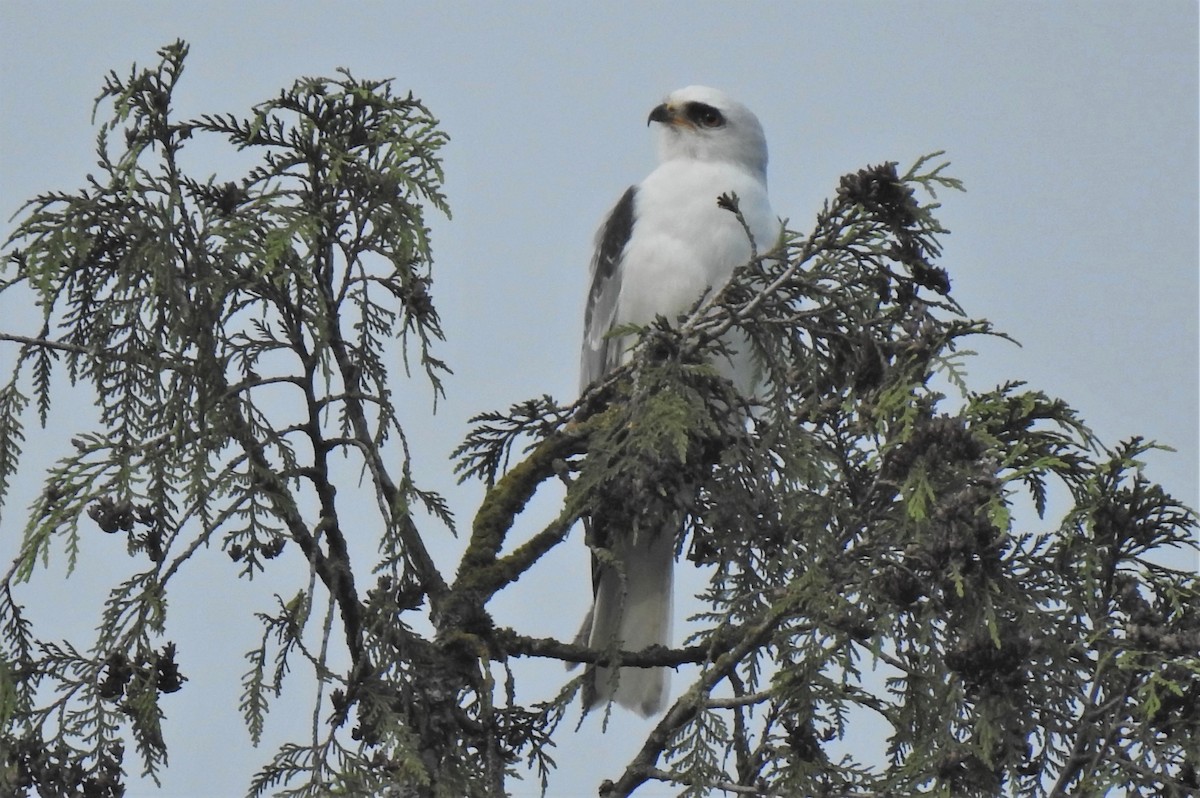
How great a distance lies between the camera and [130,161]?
3.49 metres

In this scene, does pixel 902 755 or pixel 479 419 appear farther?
pixel 479 419

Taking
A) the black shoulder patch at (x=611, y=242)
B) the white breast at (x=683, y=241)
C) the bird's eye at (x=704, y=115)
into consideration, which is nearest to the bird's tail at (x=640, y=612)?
the white breast at (x=683, y=241)

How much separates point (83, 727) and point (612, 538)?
4.47 ft

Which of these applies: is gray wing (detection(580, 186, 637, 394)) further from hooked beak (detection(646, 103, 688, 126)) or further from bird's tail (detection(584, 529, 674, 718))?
bird's tail (detection(584, 529, 674, 718))

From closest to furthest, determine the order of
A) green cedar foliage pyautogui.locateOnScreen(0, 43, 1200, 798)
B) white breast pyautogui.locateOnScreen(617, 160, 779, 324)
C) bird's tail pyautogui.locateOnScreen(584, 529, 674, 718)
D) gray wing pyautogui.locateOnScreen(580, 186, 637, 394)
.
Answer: green cedar foliage pyautogui.locateOnScreen(0, 43, 1200, 798) → bird's tail pyautogui.locateOnScreen(584, 529, 674, 718) → white breast pyautogui.locateOnScreen(617, 160, 779, 324) → gray wing pyautogui.locateOnScreen(580, 186, 637, 394)

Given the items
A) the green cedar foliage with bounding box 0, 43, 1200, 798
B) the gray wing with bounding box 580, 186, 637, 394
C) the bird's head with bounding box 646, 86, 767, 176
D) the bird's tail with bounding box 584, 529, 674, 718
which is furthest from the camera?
the bird's head with bounding box 646, 86, 767, 176

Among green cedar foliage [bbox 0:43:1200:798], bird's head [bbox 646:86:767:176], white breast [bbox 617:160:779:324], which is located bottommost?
green cedar foliage [bbox 0:43:1200:798]

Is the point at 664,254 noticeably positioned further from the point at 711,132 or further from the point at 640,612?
the point at 640,612

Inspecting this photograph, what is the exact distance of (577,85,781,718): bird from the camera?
5691 mm

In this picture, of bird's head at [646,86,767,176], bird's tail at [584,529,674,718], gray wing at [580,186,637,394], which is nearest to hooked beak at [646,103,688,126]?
bird's head at [646,86,767,176]

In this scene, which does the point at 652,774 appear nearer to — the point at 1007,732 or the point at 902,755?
the point at 902,755

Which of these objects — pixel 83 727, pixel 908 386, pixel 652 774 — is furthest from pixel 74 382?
pixel 908 386

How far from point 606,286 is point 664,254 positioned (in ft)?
1.41

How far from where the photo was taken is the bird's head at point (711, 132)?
7.16 metres
